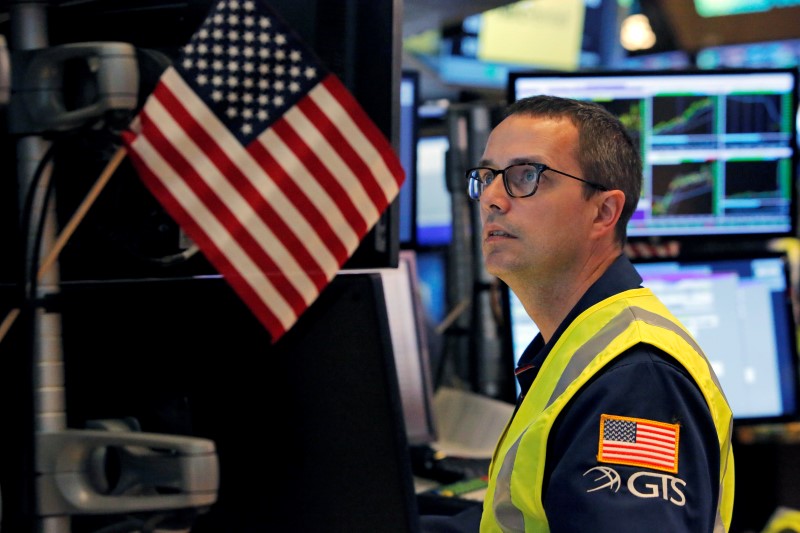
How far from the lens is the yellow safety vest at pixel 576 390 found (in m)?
1.10

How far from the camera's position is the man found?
1022mm

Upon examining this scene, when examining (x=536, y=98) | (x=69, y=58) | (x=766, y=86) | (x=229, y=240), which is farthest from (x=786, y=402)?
(x=69, y=58)

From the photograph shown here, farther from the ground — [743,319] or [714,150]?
[714,150]

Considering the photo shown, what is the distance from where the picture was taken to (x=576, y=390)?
110 centimetres

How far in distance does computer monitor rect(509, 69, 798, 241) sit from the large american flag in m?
1.37

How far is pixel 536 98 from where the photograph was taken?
4.49ft

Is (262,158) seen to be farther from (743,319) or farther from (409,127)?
(743,319)

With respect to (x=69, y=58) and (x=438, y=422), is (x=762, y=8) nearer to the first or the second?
(x=438, y=422)

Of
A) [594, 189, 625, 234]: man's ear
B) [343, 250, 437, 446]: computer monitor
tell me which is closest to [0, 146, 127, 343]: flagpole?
[594, 189, 625, 234]: man's ear

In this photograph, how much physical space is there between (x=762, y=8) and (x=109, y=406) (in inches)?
96.5

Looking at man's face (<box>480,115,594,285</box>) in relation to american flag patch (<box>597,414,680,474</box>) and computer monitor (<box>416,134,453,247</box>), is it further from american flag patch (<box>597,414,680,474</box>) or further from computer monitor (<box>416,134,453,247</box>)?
computer monitor (<box>416,134,453,247</box>)

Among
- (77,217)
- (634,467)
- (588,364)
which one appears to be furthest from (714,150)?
(77,217)

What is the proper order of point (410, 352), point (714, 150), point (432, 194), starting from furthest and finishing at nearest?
point (432, 194)
point (714, 150)
point (410, 352)

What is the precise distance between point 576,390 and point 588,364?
0.04 metres
